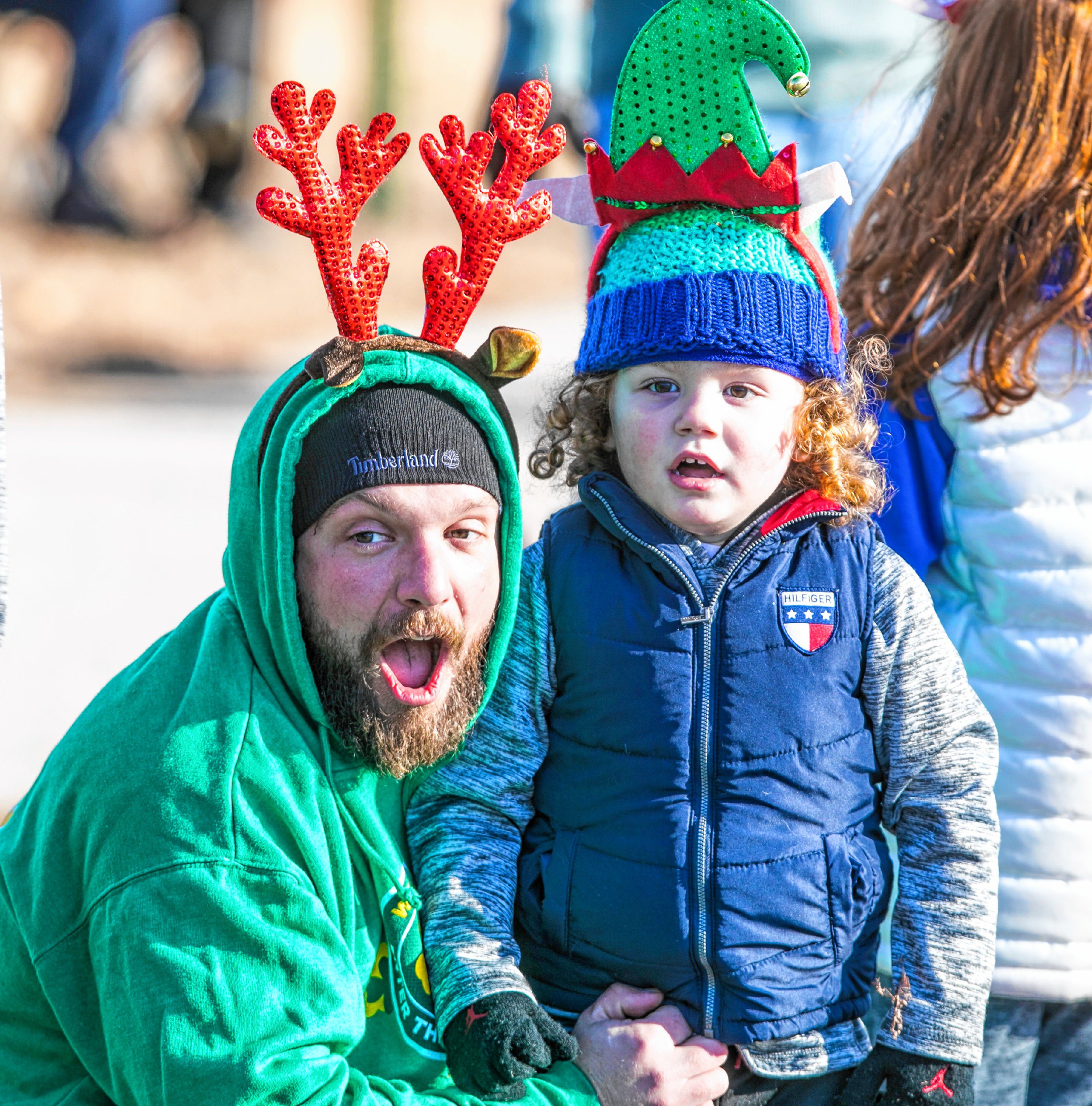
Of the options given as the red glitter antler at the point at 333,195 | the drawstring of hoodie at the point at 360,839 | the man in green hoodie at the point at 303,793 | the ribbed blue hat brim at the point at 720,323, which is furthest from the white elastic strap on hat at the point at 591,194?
the drawstring of hoodie at the point at 360,839

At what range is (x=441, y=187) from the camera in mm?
2191

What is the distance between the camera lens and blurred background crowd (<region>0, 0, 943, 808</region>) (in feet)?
12.8

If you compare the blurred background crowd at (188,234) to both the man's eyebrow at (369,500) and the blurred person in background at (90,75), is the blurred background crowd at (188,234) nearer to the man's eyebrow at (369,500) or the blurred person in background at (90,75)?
the blurred person in background at (90,75)

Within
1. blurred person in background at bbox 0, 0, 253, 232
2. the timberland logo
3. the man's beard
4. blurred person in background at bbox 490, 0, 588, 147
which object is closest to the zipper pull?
the man's beard

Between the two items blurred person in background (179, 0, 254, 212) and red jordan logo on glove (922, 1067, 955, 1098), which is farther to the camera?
blurred person in background (179, 0, 254, 212)

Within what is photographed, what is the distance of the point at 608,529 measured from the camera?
219 cm

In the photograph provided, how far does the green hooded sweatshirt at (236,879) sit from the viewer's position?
1.80 metres

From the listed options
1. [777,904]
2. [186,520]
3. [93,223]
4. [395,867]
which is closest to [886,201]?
[777,904]

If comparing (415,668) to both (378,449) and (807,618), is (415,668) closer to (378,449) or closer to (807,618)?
(378,449)

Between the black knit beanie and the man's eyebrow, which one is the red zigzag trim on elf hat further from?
the man's eyebrow

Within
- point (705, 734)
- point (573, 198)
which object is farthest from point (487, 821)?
point (573, 198)

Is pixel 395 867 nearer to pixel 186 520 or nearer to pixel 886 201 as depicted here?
pixel 886 201

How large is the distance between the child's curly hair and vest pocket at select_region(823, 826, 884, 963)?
52 centimetres

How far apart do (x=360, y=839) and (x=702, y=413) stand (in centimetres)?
83
